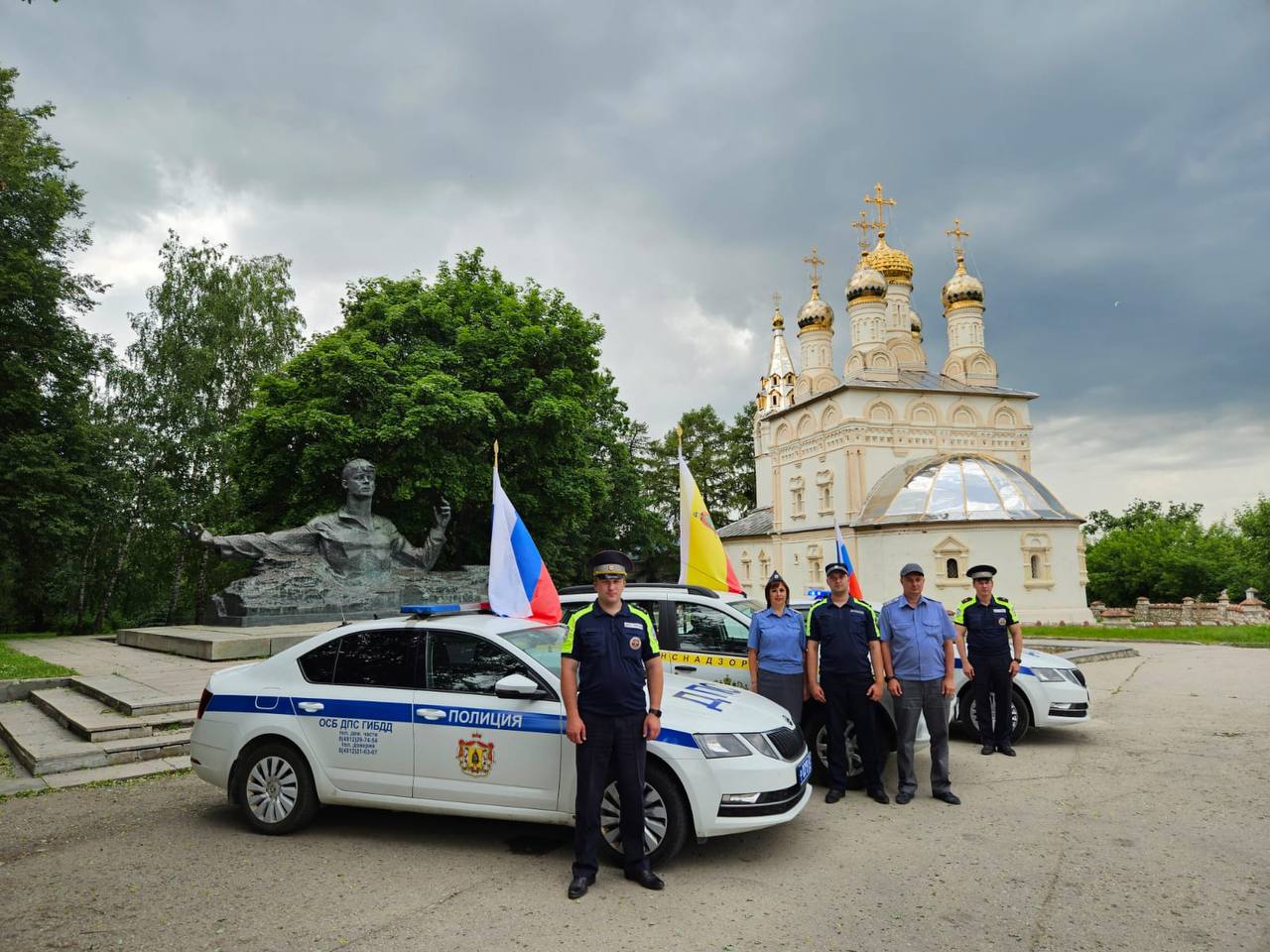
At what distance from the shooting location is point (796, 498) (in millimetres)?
42031

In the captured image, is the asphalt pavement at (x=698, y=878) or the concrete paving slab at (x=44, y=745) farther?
the concrete paving slab at (x=44, y=745)

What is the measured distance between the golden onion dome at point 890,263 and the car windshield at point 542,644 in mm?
45157

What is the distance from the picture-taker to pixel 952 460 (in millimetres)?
35375

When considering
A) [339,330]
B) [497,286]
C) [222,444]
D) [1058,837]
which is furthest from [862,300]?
[1058,837]

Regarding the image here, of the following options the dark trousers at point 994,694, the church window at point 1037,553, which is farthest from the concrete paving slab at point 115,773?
the church window at point 1037,553

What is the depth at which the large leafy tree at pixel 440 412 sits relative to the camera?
22.5 m

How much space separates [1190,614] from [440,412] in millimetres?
33631

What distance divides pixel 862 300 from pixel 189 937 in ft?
138

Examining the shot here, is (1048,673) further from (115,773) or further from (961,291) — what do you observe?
(961,291)

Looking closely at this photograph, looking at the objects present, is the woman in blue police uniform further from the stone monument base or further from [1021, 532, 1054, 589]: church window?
[1021, 532, 1054, 589]: church window

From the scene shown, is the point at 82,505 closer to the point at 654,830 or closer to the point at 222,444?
the point at 222,444

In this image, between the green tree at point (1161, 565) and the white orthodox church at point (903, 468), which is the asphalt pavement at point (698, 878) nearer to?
the white orthodox church at point (903, 468)

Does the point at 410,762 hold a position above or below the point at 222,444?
below

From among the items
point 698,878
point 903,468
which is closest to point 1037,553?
point 903,468
